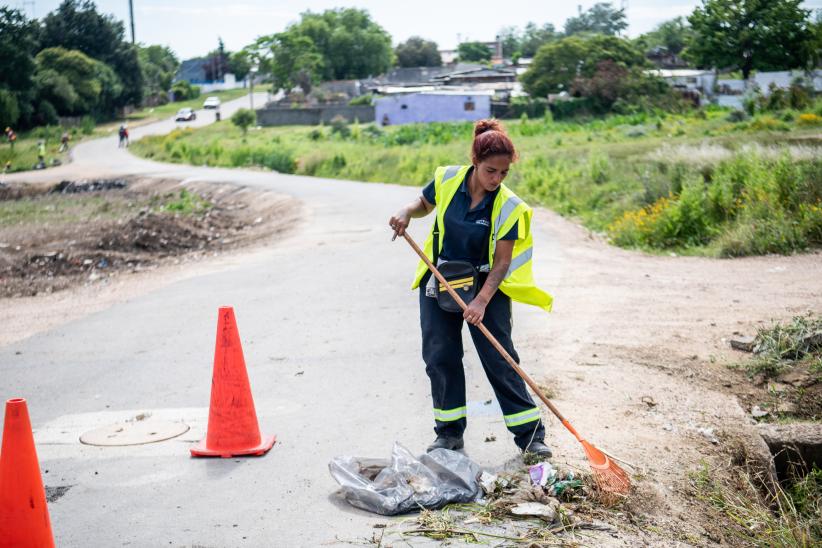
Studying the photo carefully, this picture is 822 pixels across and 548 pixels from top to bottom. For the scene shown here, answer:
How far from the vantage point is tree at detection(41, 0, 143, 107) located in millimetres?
84125

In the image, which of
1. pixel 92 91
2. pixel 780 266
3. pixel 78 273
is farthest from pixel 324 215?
pixel 92 91

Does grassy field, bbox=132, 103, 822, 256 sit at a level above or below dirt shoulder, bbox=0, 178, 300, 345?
above

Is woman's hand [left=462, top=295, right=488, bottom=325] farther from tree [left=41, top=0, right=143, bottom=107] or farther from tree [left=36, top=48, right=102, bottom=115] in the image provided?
tree [left=41, top=0, right=143, bottom=107]

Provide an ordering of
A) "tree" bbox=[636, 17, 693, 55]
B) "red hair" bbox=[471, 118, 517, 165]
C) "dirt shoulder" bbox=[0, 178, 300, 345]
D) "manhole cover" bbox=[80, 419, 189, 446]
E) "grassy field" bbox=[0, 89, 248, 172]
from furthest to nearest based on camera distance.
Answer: "tree" bbox=[636, 17, 693, 55] → "grassy field" bbox=[0, 89, 248, 172] → "dirt shoulder" bbox=[0, 178, 300, 345] → "manhole cover" bbox=[80, 419, 189, 446] → "red hair" bbox=[471, 118, 517, 165]

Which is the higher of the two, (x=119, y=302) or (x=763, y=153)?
(x=763, y=153)

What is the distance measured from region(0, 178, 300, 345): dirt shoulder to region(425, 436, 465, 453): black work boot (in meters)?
6.00

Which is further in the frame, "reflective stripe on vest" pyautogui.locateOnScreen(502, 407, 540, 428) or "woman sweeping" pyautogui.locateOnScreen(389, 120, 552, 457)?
"reflective stripe on vest" pyautogui.locateOnScreen(502, 407, 540, 428)

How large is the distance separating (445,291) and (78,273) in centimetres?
1142

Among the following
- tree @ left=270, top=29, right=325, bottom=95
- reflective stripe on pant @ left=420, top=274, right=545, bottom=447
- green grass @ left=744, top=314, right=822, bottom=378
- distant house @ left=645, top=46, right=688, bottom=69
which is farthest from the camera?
tree @ left=270, top=29, right=325, bottom=95

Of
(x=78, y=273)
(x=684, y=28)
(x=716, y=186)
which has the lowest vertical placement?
(x=78, y=273)

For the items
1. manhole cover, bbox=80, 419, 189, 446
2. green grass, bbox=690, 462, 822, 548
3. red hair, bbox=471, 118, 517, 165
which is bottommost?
green grass, bbox=690, 462, 822, 548

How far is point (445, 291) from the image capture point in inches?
194

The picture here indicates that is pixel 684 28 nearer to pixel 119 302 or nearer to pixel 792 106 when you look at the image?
pixel 792 106

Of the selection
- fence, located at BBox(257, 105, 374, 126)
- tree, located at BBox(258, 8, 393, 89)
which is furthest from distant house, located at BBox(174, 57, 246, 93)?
fence, located at BBox(257, 105, 374, 126)
